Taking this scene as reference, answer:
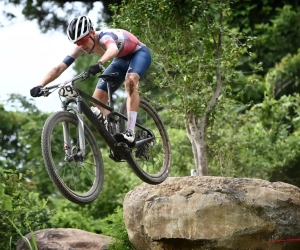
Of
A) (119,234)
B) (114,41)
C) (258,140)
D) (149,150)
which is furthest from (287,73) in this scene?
(114,41)

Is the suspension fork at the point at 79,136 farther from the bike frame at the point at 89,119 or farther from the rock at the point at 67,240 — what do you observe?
the rock at the point at 67,240

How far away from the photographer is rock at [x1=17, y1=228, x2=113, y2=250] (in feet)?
35.7

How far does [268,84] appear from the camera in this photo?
50.4 feet

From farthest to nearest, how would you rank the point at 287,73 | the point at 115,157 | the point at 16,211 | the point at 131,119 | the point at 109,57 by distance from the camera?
the point at 287,73 → the point at 16,211 → the point at 131,119 → the point at 115,157 → the point at 109,57

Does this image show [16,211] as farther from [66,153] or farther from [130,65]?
[66,153]

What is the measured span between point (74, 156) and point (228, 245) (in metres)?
3.25

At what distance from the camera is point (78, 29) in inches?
284

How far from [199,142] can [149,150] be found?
2947mm

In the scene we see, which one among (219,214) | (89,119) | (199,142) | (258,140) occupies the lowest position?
(219,214)

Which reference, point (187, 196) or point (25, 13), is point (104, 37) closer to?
point (187, 196)

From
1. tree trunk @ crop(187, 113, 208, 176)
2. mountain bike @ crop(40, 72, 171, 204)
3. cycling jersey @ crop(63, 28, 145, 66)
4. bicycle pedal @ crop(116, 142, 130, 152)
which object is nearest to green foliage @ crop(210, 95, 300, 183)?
tree trunk @ crop(187, 113, 208, 176)

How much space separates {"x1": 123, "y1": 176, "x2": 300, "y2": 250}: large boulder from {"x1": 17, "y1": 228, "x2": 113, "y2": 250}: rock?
127cm

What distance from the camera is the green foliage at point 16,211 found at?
1163cm

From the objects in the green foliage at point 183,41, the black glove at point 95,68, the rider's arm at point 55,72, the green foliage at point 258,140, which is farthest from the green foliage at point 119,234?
the black glove at point 95,68
